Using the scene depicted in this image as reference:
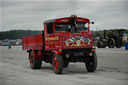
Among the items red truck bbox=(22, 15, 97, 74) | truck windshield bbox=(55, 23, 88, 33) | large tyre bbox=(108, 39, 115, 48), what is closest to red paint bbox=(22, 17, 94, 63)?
red truck bbox=(22, 15, 97, 74)

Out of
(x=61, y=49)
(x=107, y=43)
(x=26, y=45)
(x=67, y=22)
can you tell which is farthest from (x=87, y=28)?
(x=107, y=43)

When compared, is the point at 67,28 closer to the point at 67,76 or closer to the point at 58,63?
the point at 58,63

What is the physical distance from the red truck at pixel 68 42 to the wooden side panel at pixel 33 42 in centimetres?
17

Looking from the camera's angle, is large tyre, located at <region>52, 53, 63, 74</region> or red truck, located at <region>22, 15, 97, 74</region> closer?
large tyre, located at <region>52, 53, 63, 74</region>

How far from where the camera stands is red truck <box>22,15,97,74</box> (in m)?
11.7

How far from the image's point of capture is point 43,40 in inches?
527

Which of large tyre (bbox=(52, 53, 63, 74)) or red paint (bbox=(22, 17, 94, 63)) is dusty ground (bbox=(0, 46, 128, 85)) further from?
red paint (bbox=(22, 17, 94, 63))

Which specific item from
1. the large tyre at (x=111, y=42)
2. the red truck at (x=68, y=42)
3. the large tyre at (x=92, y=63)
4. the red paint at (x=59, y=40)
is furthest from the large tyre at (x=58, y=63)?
the large tyre at (x=111, y=42)

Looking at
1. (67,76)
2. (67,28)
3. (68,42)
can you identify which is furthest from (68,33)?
(67,76)

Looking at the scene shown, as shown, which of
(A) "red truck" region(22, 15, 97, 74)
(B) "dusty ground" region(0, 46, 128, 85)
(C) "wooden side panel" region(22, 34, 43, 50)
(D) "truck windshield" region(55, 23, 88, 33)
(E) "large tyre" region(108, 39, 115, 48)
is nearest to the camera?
(B) "dusty ground" region(0, 46, 128, 85)

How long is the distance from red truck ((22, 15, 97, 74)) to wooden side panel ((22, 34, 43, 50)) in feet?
0.55

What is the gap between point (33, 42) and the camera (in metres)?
14.9

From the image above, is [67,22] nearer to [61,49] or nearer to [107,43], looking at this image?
[61,49]

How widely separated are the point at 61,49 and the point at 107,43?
95.2ft
